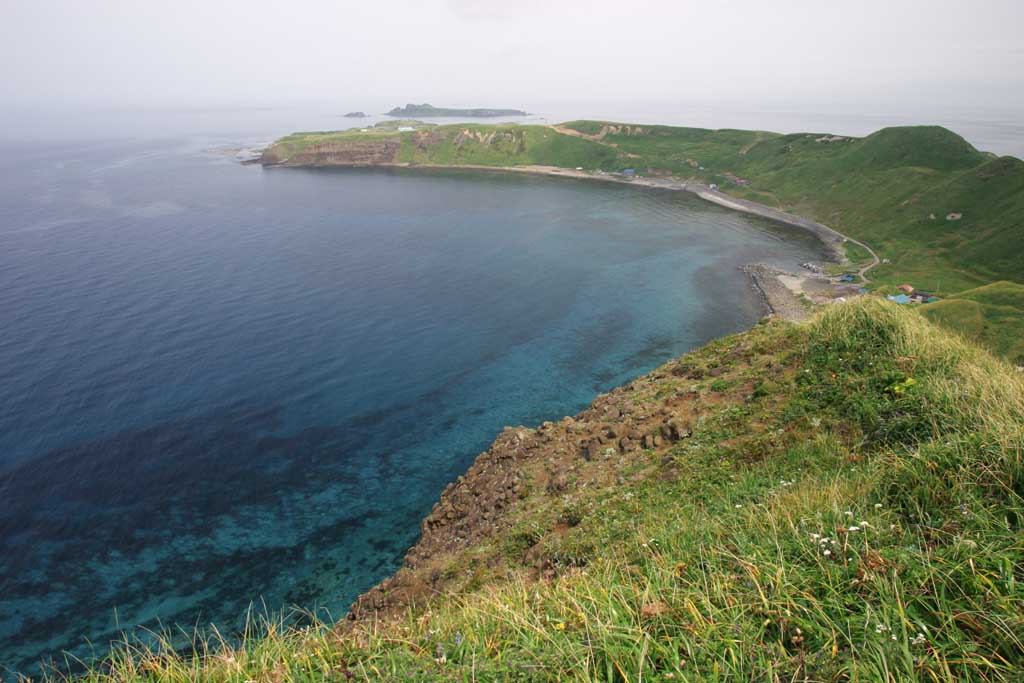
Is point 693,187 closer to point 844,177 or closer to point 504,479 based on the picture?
point 844,177

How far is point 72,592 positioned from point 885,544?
29902 mm

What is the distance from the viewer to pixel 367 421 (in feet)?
106

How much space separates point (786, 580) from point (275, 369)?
39.3 metres

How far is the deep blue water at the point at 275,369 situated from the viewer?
22.1 metres

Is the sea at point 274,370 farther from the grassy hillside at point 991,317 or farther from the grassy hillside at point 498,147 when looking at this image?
the grassy hillside at point 498,147

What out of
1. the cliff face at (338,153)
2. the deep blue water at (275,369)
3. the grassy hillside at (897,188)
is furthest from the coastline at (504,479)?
the cliff face at (338,153)

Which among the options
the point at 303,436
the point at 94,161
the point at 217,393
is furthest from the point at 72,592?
the point at 94,161

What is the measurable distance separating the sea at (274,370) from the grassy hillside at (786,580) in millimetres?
14801

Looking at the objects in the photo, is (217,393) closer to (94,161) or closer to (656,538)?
(656,538)

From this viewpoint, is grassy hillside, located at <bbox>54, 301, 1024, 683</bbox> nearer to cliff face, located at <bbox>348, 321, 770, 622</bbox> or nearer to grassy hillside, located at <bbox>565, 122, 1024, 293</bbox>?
cliff face, located at <bbox>348, 321, 770, 622</bbox>

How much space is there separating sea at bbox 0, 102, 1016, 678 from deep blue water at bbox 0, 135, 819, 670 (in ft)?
0.56

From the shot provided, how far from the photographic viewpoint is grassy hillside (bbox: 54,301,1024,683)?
505 cm

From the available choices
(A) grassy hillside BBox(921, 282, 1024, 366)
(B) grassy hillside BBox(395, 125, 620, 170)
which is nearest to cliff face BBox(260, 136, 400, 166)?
(B) grassy hillside BBox(395, 125, 620, 170)


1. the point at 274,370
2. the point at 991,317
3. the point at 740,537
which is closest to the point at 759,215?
the point at 991,317
